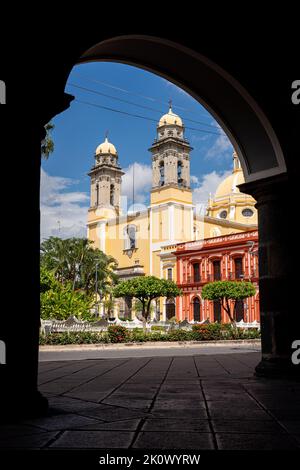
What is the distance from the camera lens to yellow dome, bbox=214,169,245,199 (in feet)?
191

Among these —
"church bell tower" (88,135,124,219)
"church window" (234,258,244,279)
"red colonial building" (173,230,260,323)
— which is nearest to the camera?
"red colonial building" (173,230,260,323)

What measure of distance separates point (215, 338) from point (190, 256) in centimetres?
2237

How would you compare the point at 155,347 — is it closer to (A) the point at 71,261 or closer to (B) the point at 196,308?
(B) the point at 196,308

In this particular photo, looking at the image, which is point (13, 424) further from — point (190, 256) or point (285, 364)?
point (190, 256)

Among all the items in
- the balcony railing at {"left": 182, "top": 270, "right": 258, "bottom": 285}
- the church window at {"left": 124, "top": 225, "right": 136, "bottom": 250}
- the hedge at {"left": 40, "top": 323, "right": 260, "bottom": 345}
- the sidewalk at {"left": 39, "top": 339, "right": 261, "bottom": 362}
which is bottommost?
the sidewalk at {"left": 39, "top": 339, "right": 261, "bottom": 362}

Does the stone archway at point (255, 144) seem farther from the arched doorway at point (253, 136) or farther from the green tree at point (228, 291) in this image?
the green tree at point (228, 291)

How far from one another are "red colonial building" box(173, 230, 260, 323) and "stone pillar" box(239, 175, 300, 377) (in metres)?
32.8

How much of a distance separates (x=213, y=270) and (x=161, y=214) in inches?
463

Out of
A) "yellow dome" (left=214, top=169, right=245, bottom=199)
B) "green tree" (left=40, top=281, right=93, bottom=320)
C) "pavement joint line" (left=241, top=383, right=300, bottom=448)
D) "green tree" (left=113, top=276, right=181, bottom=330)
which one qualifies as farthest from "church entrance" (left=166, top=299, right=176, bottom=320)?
"pavement joint line" (left=241, top=383, right=300, bottom=448)

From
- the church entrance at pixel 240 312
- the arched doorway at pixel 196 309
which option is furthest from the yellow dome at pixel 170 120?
the church entrance at pixel 240 312

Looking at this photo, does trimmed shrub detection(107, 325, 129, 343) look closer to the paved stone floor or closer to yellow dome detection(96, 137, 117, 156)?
the paved stone floor

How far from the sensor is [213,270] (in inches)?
1690

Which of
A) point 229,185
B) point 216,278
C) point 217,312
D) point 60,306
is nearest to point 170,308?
point 217,312
